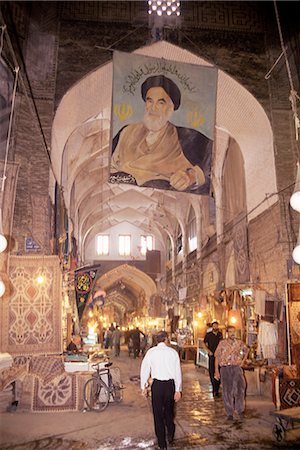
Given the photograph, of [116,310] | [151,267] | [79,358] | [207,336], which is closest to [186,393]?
[207,336]

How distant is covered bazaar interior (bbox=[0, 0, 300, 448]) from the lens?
259 inches

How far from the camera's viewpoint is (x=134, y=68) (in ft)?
27.4

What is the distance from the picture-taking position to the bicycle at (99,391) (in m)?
6.22

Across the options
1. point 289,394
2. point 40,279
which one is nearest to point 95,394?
point 40,279

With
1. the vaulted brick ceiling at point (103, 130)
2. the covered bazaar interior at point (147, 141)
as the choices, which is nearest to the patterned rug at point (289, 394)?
the covered bazaar interior at point (147, 141)

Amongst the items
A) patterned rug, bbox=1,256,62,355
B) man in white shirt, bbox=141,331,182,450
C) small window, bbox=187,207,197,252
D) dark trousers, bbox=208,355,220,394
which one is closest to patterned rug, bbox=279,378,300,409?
dark trousers, bbox=208,355,220,394

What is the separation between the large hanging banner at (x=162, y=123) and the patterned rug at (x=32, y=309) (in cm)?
268

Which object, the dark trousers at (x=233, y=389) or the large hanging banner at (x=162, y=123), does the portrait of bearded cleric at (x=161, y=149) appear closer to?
the large hanging banner at (x=162, y=123)

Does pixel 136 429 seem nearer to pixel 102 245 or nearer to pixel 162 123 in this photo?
pixel 162 123

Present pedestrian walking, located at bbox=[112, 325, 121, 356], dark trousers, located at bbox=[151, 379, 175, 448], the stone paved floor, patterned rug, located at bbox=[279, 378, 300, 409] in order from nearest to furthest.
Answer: dark trousers, located at bbox=[151, 379, 175, 448], the stone paved floor, patterned rug, located at bbox=[279, 378, 300, 409], pedestrian walking, located at bbox=[112, 325, 121, 356]

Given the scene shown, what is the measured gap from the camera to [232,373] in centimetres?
577

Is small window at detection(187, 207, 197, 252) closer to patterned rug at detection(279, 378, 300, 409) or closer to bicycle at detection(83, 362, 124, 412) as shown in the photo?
bicycle at detection(83, 362, 124, 412)

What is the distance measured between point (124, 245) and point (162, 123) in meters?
15.6

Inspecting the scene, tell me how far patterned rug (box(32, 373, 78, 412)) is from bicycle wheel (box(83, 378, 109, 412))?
0.59 feet
